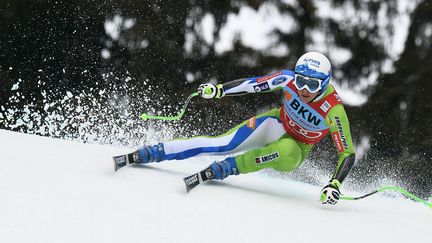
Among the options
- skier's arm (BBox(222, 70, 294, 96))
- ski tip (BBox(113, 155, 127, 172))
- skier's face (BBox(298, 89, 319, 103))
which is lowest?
ski tip (BBox(113, 155, 127, 172))

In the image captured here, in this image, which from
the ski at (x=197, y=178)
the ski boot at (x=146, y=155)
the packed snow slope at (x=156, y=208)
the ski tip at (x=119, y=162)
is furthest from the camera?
the ski boot at (x=146, y=155)

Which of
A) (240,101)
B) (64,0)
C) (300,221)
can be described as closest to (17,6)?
(64,0)

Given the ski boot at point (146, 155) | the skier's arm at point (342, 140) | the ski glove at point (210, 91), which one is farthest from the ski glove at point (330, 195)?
the ski boot at point (146, 155)

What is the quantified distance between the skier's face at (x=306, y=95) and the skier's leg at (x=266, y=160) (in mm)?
303

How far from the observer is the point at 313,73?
4.37m

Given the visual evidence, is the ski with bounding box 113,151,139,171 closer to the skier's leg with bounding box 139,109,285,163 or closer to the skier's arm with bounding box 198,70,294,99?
the skier's leg with bounding box 139,109,285,163

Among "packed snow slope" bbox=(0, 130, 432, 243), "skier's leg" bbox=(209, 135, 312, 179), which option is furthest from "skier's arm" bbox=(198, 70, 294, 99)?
"packed snow slope" bbox=(0, 130, 432, 243)

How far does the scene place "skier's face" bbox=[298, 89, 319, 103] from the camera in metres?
4.43

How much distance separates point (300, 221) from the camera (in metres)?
3.79

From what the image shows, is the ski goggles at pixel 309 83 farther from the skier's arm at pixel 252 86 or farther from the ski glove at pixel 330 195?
the ski glove at pixel 330 195

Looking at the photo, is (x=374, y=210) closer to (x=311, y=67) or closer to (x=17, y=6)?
(x=311, y=67)

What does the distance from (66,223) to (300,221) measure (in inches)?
57.1

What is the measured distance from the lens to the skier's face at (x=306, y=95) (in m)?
4.43

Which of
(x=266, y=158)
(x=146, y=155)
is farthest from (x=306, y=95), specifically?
(x=146, y=155)
